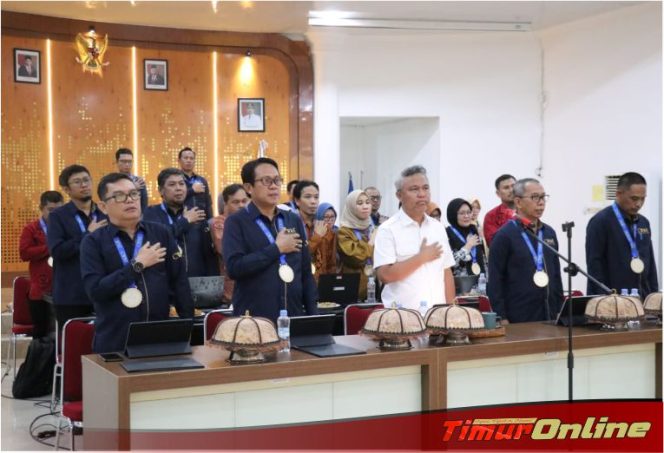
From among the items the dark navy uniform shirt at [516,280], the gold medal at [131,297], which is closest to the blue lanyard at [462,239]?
the dark navy uniform shirt at [516,280]

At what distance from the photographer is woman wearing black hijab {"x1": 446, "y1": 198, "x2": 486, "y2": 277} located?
6832 millimetres

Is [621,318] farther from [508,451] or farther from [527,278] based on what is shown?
[508,451]

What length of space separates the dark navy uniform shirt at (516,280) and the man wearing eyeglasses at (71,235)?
2372 millimetres

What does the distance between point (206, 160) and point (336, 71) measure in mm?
1913

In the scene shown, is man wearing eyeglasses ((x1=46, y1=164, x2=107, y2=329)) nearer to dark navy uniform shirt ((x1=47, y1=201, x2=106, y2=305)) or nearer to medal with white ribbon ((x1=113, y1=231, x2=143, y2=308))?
dark navy uniform shirt ((x1=47, y1=201, x2=106, y2=305))

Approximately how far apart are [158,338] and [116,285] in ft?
1.49

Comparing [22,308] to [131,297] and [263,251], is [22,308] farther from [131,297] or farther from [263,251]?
[263,251]

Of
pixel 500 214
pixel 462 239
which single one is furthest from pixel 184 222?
pixel 500 214

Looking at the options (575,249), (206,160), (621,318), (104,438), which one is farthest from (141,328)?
(575,249)

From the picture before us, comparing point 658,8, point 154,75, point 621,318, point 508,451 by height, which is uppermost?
point 658,8

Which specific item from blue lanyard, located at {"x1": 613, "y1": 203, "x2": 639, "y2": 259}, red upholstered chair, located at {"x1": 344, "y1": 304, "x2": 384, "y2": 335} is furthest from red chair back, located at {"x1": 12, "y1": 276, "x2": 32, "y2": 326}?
blue lanyard, located at {"x1": 613, "y1": 203, "x2": 639, "y2": 259}

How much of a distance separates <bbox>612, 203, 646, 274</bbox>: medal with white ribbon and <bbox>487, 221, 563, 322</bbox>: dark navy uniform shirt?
0.82m

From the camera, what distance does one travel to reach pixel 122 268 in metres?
3.71

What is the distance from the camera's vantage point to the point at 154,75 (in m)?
9.96
